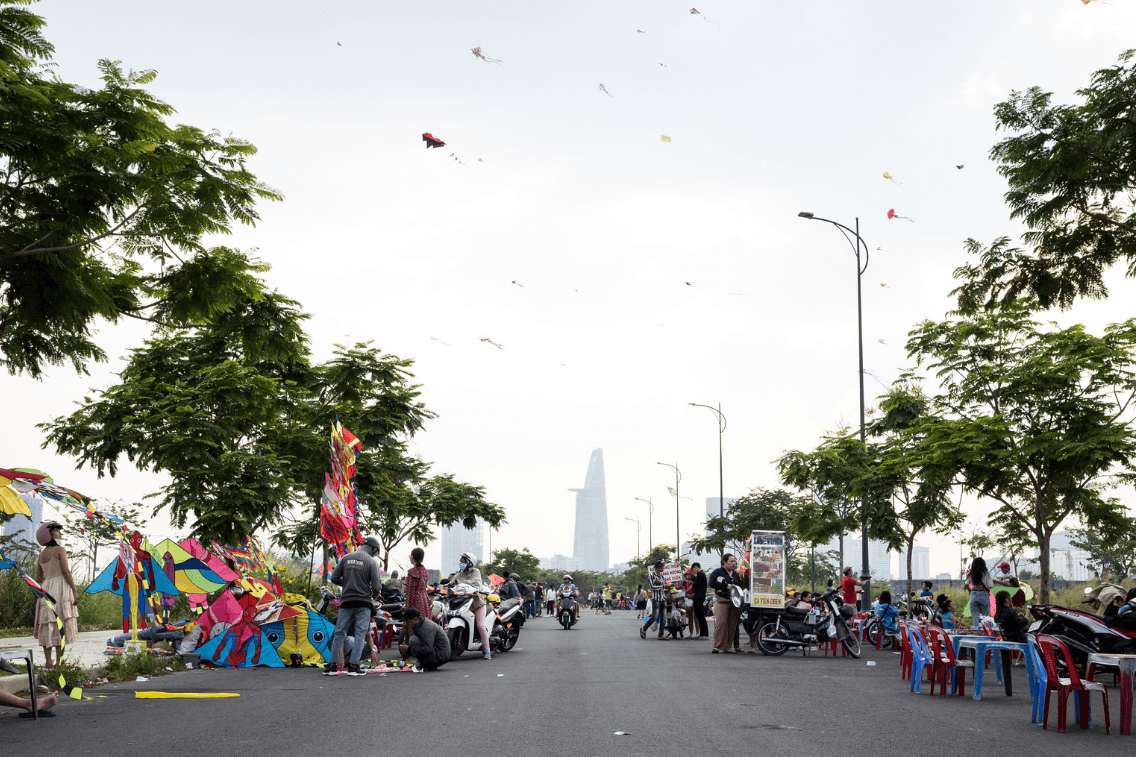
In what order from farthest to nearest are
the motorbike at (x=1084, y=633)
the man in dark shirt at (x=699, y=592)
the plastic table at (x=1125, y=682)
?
the man in dark shirt at (x=699, y=592)
the motorbike at (x=1084, y=633)
the plastic table at (x=1125, y=682)

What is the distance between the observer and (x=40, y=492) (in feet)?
33.8

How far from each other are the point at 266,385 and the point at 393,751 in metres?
12.2

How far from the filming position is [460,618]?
657 inches

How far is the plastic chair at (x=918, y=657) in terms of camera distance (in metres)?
11.4

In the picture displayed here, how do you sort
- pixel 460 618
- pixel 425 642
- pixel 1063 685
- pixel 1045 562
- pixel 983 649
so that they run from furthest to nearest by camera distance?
pixel 1045 562 < pixel 460 618 < pixel 425 642 < pixel 983 649 < pixel 1063 685

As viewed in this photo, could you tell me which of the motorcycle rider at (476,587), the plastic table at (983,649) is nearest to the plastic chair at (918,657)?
the plastic table at (983,649)

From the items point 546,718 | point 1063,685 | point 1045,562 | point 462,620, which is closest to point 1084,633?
point 1063,685

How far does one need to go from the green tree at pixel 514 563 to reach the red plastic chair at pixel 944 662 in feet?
255

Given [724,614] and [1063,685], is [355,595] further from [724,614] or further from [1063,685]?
[1063,685]

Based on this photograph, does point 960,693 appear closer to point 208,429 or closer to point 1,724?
point 1,724

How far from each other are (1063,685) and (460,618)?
34.0 feet

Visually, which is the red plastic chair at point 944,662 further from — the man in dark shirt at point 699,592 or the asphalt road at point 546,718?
the man in dark shirt at point 699,592

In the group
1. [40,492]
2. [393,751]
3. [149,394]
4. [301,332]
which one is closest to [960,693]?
[393,751]

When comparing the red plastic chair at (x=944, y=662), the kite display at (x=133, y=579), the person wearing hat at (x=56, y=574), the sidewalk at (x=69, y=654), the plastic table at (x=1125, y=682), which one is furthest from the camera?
the kite display at (x=133, y=579)
